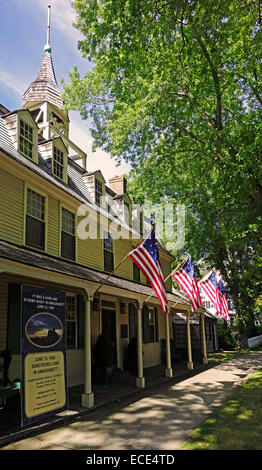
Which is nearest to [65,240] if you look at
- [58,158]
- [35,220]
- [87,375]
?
Result: [35,220]

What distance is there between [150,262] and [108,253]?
4880mm

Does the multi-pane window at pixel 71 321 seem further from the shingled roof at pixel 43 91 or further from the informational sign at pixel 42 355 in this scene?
the shingled roof at pixel 43 91

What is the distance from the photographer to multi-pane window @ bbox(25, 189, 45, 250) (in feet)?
32.8

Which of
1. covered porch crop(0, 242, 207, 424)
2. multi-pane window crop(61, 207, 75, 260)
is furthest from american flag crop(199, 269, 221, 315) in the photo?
multi-pane window crop(61, 207, 75, 260)

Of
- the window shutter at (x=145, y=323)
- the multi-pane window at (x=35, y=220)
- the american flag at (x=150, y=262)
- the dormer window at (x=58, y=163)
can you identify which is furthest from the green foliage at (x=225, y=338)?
the multi-pane window at (x=35, y=220)

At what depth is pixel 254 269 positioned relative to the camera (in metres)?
27.5

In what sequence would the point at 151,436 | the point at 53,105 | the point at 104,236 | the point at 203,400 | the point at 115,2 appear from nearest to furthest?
the point at 151,436, the point at 115,2, the point at 203,400, the point at 104,236, the point at 53,105

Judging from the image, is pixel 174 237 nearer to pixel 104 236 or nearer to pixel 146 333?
pixel 146 333

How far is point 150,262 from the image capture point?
9.94 metres

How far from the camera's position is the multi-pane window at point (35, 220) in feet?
32.8

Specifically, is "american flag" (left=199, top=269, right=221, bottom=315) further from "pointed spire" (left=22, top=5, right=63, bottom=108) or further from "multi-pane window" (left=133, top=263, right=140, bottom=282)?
"pointed spire" (left=22, top=5, right=63, bottom=108)

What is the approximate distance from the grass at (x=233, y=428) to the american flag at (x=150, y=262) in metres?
3.29
